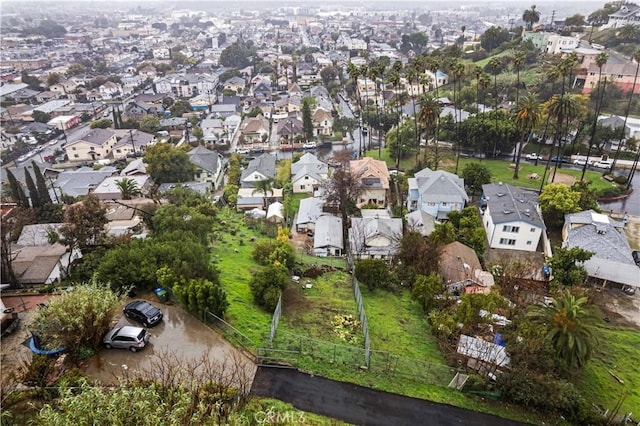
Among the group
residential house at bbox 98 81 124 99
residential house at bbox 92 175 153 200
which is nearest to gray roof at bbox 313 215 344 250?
residential house at bbox 92 175 153 200

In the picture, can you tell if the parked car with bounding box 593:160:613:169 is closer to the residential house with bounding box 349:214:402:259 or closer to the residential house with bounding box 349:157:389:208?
the residential house with bounding box 349:157:389:208

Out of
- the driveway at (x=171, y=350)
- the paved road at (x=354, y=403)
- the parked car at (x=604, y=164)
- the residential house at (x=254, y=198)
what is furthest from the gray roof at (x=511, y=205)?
the driveway at (x=171, y=350)

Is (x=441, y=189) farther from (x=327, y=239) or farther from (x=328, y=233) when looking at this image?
(x=327, y=239)

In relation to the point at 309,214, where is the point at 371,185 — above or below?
above

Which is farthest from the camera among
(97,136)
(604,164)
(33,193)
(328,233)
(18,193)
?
(97,136)

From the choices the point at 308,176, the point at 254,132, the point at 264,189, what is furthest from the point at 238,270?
the point at 254,132
